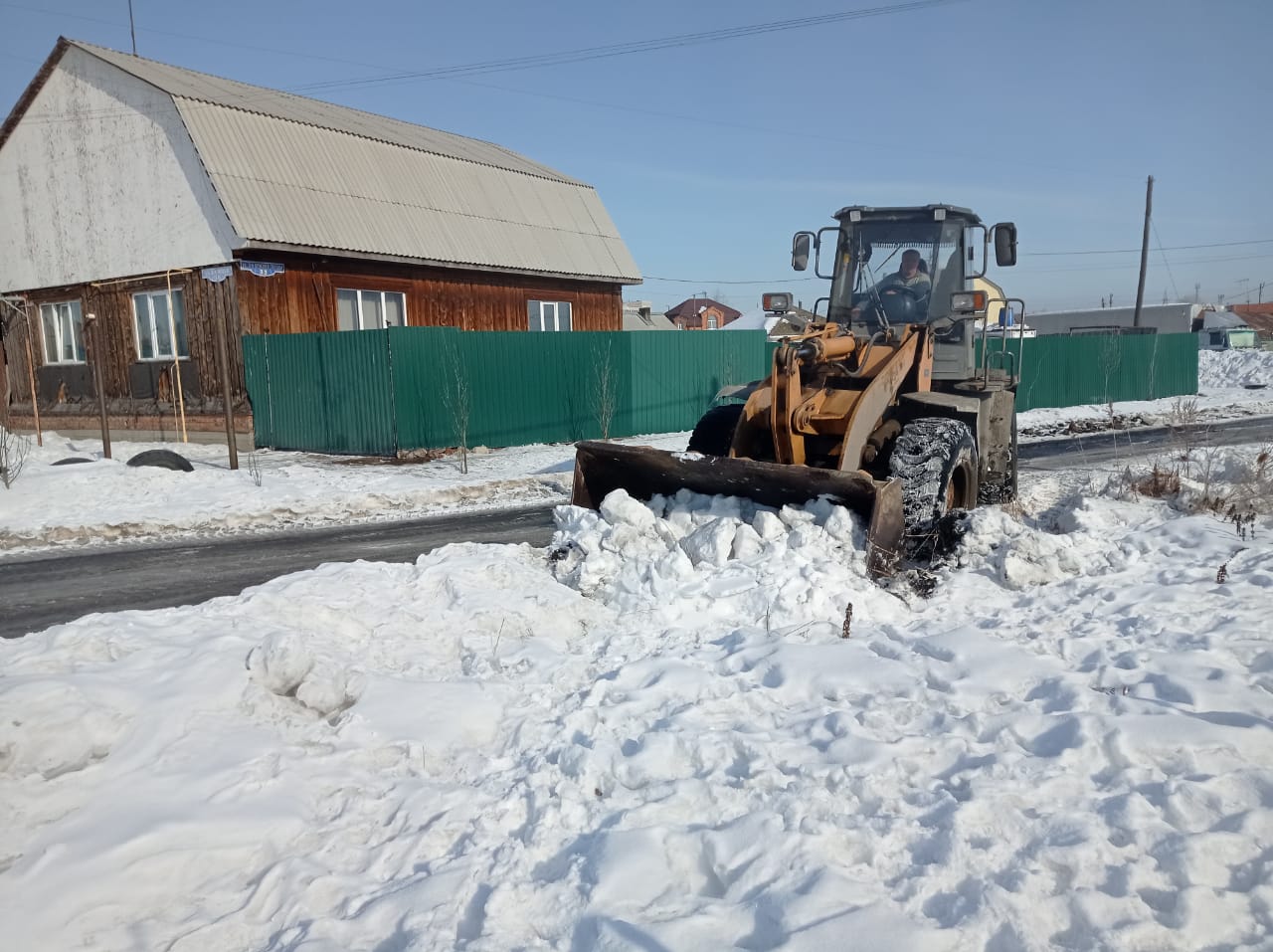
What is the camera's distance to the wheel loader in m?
6.59

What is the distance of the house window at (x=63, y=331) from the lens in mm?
21109

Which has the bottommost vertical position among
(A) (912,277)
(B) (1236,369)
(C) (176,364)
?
(B) (1236,369)

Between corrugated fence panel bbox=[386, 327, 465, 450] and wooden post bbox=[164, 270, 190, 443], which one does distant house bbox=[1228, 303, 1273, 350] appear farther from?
wooden post bbox=[164, 270, 190, 443]

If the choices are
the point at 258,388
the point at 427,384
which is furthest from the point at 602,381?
the point at 258,388

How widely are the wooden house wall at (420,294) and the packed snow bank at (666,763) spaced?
523 inches

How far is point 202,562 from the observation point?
8.77 metres

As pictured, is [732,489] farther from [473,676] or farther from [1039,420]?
[1039,420]

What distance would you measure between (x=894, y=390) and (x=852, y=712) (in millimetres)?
3722

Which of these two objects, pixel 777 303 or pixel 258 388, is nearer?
pixel 777 303

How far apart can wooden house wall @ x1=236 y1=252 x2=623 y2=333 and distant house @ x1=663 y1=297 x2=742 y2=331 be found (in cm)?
3661

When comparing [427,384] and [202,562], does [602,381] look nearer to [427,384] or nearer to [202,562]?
[427,384]

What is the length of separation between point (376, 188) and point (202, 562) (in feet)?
44.4

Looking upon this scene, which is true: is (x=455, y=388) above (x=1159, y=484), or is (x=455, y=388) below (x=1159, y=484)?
above

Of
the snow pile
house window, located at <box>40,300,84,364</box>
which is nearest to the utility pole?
the snow pile
